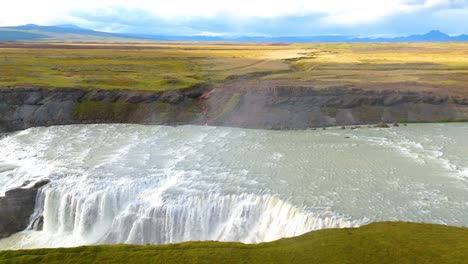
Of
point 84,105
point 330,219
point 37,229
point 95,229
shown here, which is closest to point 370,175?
point 330,219

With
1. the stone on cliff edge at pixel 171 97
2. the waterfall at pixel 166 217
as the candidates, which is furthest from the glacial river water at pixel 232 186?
the stone on cliff edge at pixel 171 97

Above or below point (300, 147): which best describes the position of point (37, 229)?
below

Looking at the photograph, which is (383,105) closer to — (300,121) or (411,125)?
(411,125)

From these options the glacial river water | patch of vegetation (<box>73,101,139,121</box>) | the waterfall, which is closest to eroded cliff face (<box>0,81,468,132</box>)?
patch of vegetation (<box>73,101,139,121</box>)

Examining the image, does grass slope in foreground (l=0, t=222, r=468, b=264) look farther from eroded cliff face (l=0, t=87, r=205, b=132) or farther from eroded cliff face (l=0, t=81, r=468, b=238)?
eroded cliff face (l=0, t=87, r=205, b=132)

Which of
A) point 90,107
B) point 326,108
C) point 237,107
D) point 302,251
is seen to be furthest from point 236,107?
point 302,251

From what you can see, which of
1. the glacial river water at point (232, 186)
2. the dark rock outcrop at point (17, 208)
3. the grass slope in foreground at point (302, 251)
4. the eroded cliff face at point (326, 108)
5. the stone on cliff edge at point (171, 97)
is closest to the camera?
the grass slope in foreground at point (302, 251)

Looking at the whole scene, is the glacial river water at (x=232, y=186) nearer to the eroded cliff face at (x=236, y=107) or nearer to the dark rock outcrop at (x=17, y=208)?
the dark rock outcrop at (x=17, y=208)
